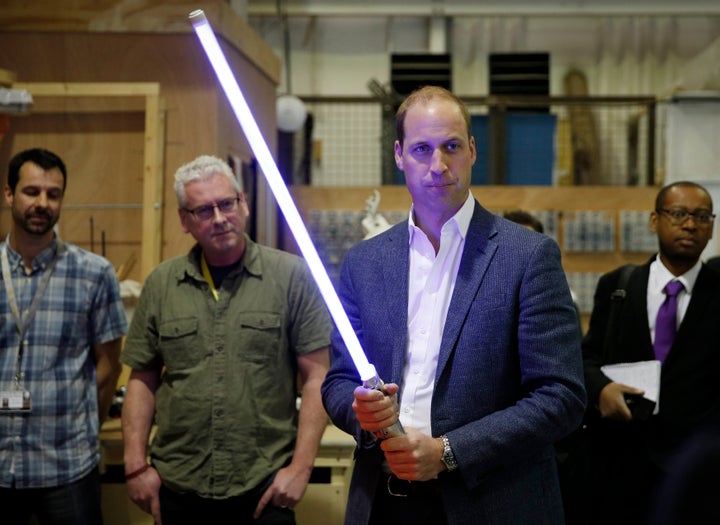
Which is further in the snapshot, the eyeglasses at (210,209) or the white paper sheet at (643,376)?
the white paper sheet at (643,376)

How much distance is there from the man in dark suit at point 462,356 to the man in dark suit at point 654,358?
1332mm

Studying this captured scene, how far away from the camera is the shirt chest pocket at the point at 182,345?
2.45m

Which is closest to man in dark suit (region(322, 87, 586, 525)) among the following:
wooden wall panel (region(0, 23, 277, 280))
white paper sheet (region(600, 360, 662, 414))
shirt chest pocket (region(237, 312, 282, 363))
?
shirt chest pocket (region(237, 312, 282, 363))

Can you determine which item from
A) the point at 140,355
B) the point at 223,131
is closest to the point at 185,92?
the point at 223,131

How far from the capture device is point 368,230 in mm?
4262

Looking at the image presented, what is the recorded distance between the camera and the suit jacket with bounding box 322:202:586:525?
1.53m

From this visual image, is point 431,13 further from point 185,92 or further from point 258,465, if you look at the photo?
point 258,465

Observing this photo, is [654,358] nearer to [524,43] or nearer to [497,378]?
[497,378]

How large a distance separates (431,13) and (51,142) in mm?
5804

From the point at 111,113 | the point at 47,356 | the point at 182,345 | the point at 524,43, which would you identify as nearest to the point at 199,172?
the point at 182,345

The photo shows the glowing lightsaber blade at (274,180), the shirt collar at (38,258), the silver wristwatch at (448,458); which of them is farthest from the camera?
the shirt collar at (38,258)

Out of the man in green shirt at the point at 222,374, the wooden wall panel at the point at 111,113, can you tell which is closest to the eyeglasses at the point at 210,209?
the man in green shirt at the point at 222,374

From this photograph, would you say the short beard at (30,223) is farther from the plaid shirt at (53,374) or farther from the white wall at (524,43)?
the white wall at (524,43)

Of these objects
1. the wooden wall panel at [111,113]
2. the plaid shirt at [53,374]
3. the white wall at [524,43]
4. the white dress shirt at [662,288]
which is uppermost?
the white wall at [524,43]
